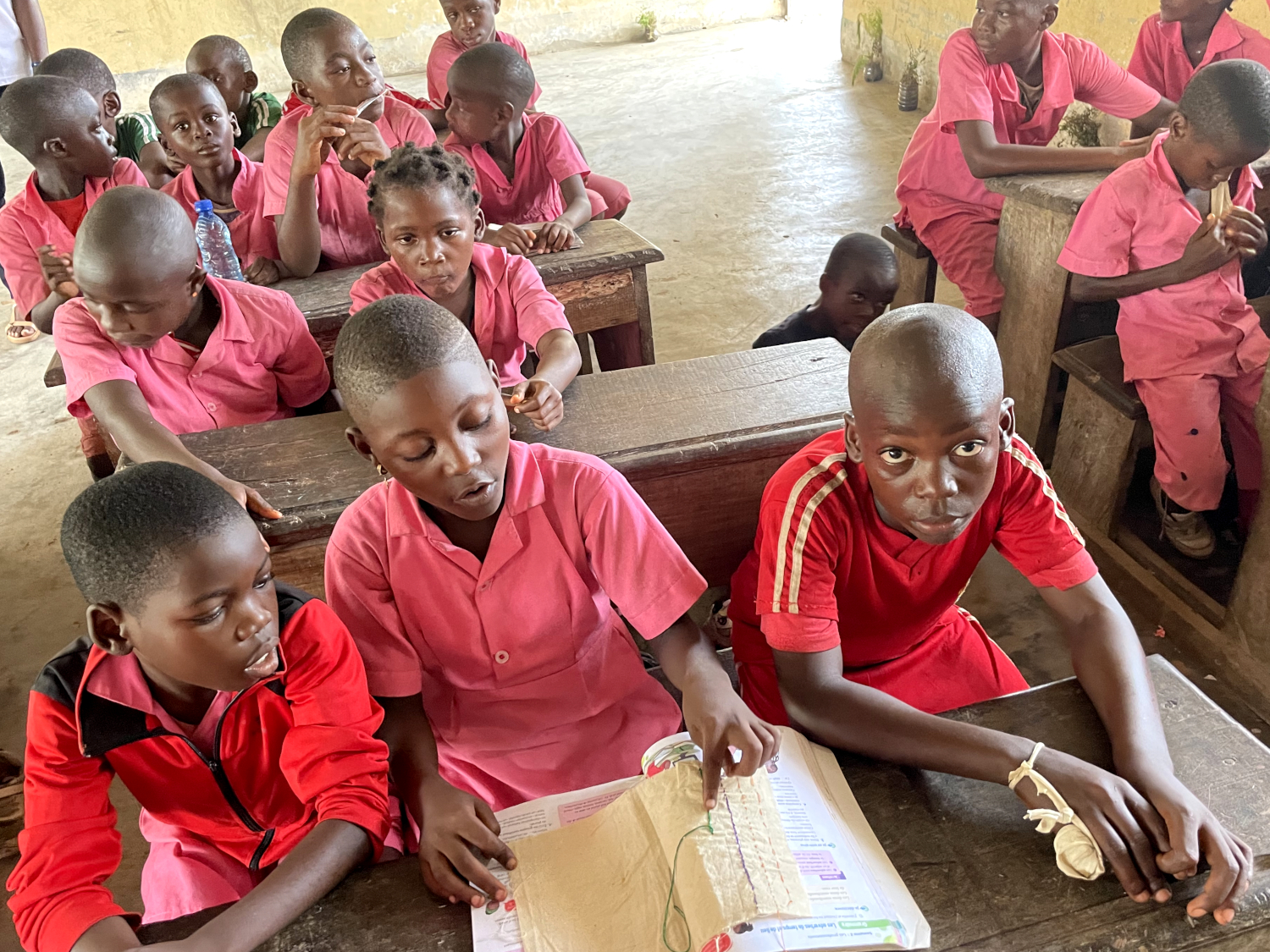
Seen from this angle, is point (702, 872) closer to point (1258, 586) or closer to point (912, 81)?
point (1258, 586)

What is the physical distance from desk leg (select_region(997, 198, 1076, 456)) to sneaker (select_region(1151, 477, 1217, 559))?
0.49 m

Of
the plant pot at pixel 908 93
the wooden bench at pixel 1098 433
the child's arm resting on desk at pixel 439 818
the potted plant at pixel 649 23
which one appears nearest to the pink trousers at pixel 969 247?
the wooden bench at pixel 1098 433

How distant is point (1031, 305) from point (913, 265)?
0.58 metres

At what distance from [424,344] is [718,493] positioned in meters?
0.65

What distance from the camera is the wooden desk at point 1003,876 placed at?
2.70ft

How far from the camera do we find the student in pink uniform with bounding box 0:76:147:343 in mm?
2424

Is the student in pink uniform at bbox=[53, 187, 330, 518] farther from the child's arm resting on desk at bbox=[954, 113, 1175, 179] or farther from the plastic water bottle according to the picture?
the child's arm resting on desk at bbox=[954, 113, 1175, 179]

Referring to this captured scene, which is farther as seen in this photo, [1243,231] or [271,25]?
[271,25]

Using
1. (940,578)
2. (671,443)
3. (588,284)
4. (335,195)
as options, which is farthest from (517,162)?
(940,578)

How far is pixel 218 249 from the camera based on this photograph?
252 cm

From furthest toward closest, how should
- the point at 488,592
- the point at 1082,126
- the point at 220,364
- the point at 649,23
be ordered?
the point at 649,23 < the point at 1082,126 < the point at 220,364 < the point at 488,592

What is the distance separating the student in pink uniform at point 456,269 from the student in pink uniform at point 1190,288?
50.7 inches

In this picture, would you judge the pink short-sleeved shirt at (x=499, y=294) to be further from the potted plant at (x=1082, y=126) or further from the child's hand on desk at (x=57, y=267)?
the potted plant at (x=1082, y=126)

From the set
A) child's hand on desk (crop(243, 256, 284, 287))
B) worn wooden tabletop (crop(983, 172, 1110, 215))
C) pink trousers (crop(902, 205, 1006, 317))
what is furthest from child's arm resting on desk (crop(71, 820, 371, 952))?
pink trousers (crop(902, 205, 1006, 317))
